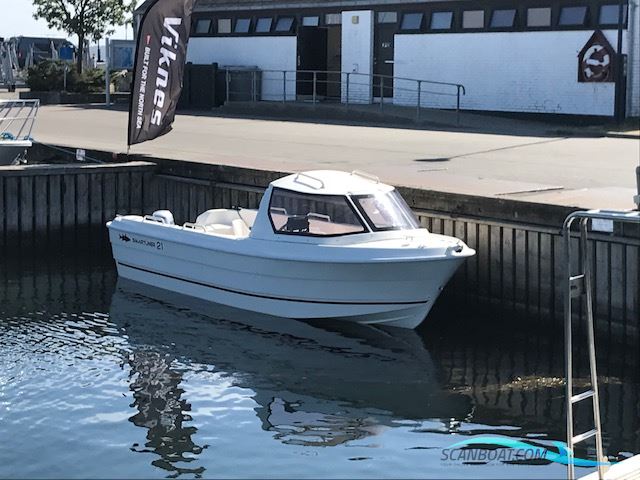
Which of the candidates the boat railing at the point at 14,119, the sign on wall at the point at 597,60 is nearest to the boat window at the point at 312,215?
the boat railing at the point at 14,119

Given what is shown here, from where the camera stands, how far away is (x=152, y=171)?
2084 centimetres

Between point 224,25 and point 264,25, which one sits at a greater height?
point 224,25

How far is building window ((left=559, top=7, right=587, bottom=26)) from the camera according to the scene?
3021 centimetres

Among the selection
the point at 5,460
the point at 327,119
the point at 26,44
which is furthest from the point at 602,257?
the point at 26,44

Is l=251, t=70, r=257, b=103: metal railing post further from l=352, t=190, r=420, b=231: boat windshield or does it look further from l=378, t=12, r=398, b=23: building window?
l=352, t=190, r=420, b=231: boat windshield

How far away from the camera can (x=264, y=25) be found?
127 ft

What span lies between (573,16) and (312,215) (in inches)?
711

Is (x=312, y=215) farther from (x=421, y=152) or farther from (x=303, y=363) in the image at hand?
(x=421, y=152)

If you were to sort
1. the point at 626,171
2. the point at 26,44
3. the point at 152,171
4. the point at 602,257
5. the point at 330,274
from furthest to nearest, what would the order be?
the point at 26,44 < the point at 152,171 < the point at 626,171 < the point at 330,274 < the point at 602,257

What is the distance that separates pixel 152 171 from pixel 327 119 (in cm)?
1319

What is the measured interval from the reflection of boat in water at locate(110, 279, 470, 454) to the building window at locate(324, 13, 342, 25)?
70.9 feet

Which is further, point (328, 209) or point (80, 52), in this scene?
point (80, 52)

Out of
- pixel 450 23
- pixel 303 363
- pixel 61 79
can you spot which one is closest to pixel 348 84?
pixel 450 23

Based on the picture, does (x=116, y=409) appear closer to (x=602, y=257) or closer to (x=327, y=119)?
(x=602, y=257)
